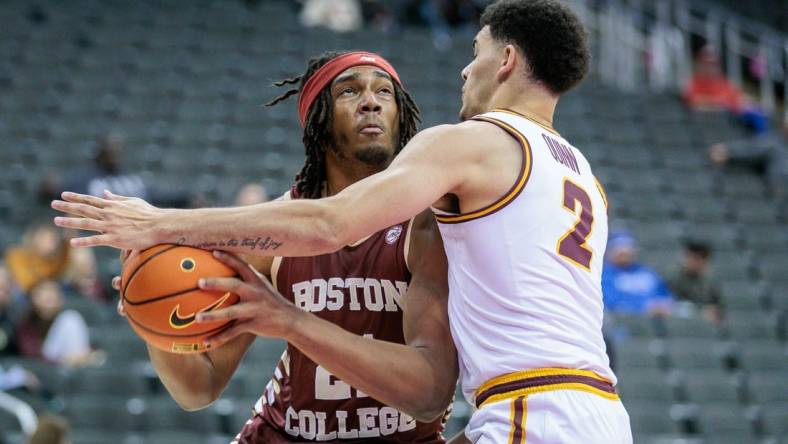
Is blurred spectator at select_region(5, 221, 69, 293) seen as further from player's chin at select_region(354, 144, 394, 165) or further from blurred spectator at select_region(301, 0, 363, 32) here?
blurred spectator at select_region(301, 0, 363, 32)

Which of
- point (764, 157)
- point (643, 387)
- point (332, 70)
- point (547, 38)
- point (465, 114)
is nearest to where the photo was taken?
point (547, 38)

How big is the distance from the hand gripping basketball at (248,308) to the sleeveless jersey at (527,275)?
51 cm

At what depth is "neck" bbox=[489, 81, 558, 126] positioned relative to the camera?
3281mm

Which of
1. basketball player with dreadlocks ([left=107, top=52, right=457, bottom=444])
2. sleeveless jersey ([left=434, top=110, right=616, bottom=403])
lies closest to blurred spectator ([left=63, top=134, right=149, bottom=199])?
basketball player with dreadlocks ([left=107, top=52, right=457, bottom=444])

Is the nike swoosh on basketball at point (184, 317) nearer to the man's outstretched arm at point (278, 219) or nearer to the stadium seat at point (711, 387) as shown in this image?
the man's outstretched arm at point (278, 219)

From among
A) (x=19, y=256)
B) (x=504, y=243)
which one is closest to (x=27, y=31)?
(x=19, y=256)

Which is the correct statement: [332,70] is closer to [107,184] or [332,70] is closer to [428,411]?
[428,411]

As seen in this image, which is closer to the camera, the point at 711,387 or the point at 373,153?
the point at 373,153

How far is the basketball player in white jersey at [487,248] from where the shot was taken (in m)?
2.88

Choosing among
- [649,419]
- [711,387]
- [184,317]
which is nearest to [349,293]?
[184,317]

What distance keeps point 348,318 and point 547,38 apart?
3.65 feet

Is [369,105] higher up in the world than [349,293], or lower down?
higher up

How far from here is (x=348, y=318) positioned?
351cm

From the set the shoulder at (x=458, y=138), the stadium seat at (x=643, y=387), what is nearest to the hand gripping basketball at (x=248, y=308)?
the shoulder at (x=458, y=138)
